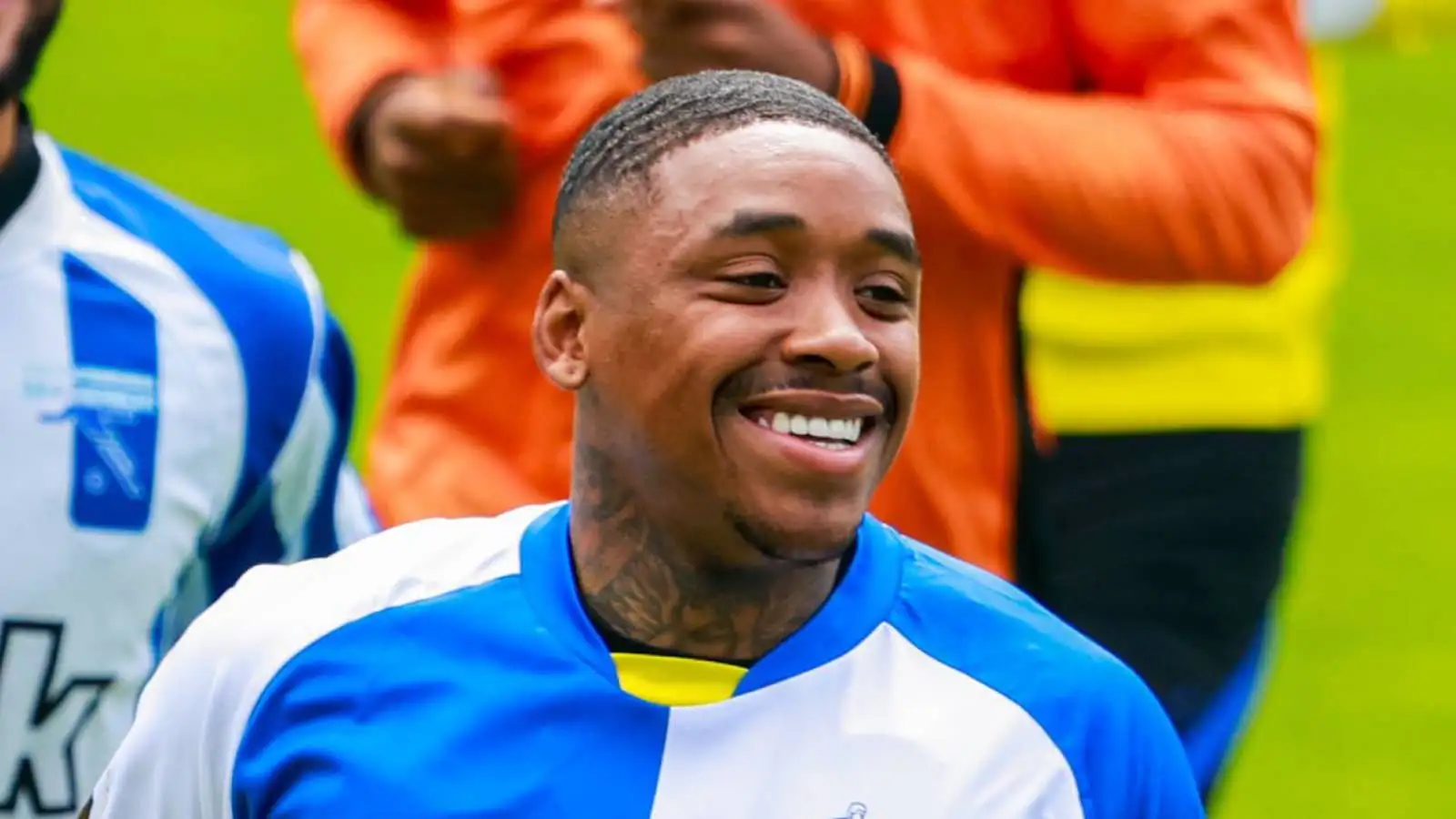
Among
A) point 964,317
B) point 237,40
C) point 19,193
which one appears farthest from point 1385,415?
point 19,193

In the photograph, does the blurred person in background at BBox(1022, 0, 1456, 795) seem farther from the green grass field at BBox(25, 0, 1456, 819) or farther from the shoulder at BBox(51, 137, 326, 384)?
the green grass field at BBox(25, 0, 1456, 819)

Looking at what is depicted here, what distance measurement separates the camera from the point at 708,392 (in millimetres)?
2750

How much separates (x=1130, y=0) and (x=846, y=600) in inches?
38.6

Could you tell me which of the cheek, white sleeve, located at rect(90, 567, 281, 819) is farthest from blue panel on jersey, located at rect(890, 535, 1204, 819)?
white sleeve, located at rect(90, 567, 281, 819)

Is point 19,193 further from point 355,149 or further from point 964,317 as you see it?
point 964,317

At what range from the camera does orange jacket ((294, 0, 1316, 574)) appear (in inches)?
138

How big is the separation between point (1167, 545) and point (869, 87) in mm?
1080

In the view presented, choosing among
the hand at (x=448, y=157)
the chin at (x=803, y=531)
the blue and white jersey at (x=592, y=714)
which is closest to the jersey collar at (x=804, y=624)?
the blue and white jersey at (x=592, y=714)

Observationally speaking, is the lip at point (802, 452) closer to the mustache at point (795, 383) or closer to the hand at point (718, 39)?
the mustache at point (795, 383)

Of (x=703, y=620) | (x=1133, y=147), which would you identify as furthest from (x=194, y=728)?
(x=1133, y=147)

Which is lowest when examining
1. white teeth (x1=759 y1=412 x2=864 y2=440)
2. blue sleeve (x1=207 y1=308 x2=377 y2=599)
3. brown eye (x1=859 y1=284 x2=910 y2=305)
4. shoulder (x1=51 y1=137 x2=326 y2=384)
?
blue sleeve (x1=207 y1=308 x2=377 y2=599)

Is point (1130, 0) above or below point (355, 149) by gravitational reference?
above

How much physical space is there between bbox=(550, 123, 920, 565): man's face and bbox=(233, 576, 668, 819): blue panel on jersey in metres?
0.18

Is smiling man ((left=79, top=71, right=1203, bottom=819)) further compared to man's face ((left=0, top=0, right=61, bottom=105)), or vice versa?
man's face ((left=0, top=0, right=61, bottom=105))
